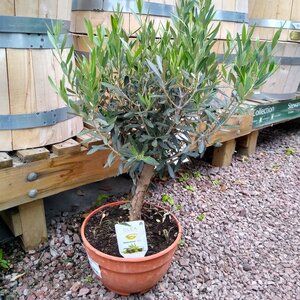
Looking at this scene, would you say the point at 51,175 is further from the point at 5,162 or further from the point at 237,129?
the point at 237,129

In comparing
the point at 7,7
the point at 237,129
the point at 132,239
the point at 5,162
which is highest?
the point at 7,7

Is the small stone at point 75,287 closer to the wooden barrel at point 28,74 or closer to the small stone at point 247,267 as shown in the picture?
the wooden barrel at point 28,74

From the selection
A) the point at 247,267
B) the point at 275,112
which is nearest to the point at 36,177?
the point at 247,267

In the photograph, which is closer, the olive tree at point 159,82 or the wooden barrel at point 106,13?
the olive tree at point 159,82

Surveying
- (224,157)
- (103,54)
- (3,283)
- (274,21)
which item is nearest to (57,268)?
(3,283)

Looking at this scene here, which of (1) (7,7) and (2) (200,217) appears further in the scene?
(2) (200,217)

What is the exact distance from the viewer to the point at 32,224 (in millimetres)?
1716

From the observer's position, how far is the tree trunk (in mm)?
1485

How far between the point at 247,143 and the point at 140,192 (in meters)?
1.78

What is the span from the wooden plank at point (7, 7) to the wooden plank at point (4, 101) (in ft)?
0.46

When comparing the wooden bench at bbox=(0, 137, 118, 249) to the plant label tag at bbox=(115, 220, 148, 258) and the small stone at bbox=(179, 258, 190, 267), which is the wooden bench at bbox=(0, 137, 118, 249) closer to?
the plant label tag at bbox=(115, 220, 148, 258)

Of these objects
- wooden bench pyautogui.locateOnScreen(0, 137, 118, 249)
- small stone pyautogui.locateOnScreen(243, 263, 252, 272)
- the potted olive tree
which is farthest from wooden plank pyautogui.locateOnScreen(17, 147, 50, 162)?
small stone pyautogui.locateOnScreen(243, 263, 252, 272)

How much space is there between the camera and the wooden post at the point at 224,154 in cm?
278

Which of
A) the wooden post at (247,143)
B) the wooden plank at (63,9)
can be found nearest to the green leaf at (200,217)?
the wooden post at (247,143)
